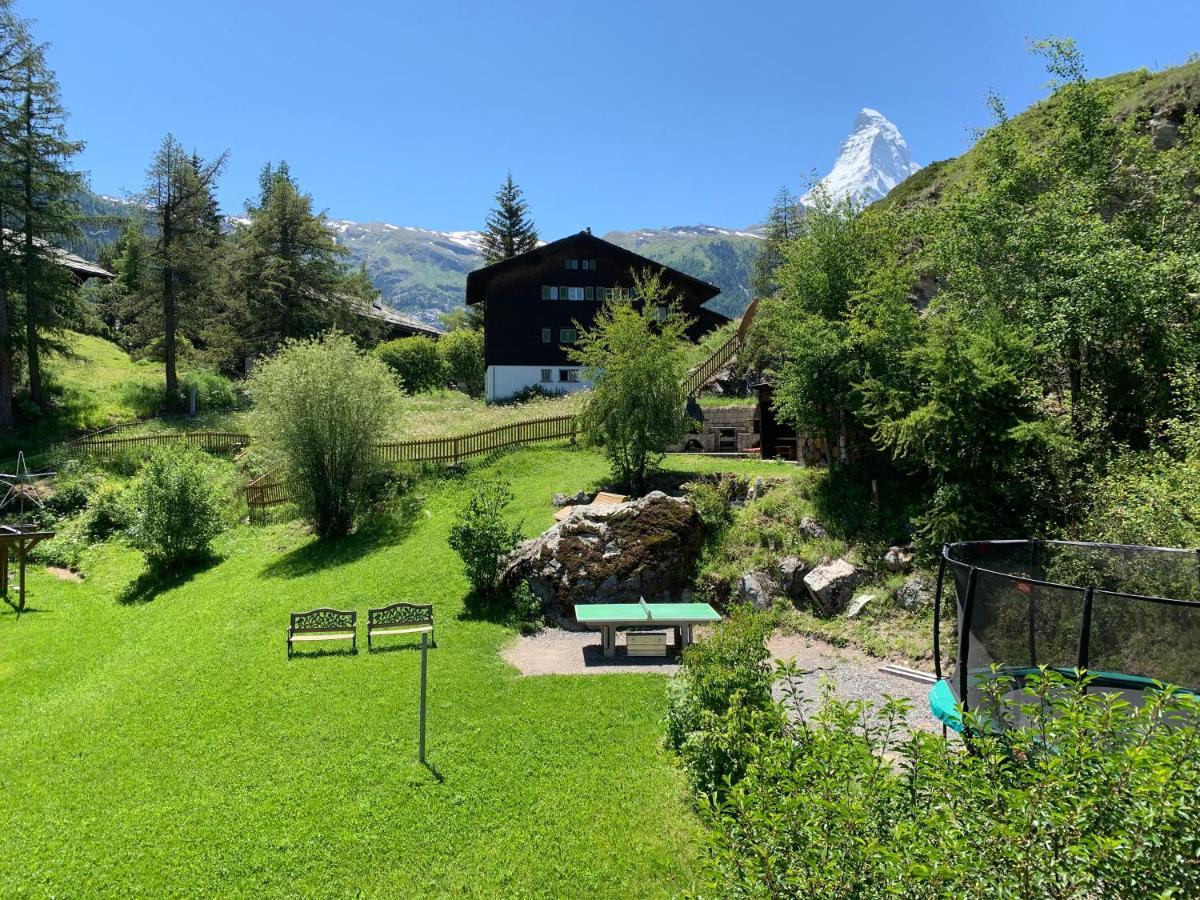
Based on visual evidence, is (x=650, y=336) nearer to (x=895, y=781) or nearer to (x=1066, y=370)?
(x=1066, y=370)

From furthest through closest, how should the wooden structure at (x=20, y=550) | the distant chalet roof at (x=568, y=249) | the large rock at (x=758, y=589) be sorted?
the distant chalet roof at (x=568, y=249) → the wooden structure at (x=20, y=550) → the large rock at (x=758, y=589)

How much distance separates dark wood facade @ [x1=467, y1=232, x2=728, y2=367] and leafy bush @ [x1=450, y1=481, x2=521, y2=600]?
27.3 meters

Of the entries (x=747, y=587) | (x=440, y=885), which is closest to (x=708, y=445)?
(x=747, y=587)

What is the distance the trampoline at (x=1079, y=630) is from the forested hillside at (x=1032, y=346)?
4668mm

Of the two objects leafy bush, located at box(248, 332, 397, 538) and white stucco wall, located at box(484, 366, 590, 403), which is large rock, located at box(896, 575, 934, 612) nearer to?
leafy bush, located at box(248, 332, 397, 538)

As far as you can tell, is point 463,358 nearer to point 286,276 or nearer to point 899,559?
point 286,276

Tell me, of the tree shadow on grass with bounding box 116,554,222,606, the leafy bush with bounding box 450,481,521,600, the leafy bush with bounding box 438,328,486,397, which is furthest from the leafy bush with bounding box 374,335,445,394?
the leafy bush with bounding box 450,481,521,600

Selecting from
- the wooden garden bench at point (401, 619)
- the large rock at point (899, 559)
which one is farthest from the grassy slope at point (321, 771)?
the large rock at point (899, 559)

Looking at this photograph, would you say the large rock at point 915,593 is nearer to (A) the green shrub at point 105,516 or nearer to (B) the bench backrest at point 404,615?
(B) the bench backrest at point 404,615

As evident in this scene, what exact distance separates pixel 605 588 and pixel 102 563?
1995cm

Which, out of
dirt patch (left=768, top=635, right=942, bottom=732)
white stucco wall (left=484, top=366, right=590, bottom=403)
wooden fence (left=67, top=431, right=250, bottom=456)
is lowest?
dirt patch (left=768, top=635, right=942, bottom=732)

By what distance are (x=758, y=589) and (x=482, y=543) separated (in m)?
7.01

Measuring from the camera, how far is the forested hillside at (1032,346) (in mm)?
13359

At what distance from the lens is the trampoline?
632 cm
